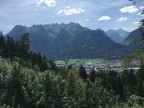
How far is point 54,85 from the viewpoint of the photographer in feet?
289

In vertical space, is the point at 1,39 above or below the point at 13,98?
above

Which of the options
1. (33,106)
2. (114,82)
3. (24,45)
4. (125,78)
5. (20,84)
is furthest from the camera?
(125,78)

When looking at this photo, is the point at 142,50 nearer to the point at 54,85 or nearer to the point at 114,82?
the point at 54,85

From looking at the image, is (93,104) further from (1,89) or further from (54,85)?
(1,89)

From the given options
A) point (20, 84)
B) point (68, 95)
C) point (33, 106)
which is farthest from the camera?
point (20, 84)

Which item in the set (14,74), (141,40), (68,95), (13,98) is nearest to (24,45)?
(14,74)

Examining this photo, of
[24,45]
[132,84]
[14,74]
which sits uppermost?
[24,45]

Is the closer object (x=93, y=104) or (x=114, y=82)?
(x=93, y=104)

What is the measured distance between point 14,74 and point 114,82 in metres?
57.2

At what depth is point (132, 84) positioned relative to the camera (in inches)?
5782

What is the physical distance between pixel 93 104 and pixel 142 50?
265 feet

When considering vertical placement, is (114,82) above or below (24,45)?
below

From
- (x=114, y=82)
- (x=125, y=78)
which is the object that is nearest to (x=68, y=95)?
(x=114, y=82)

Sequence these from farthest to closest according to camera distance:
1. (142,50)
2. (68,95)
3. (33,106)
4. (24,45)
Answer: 1. (24,45)
2. (33,106)
3. (68,95)
4. (142,50)
